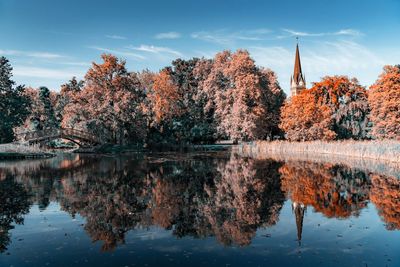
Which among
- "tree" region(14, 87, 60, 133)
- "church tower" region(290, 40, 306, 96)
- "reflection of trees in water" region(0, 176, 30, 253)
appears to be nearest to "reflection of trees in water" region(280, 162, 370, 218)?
"reflection of trees in water" region(0, 176, 30, 253)

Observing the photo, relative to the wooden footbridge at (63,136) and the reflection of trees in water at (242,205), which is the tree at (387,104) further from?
the wooden footbridge at (63,136)

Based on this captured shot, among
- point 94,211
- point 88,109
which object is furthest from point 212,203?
point 88,109

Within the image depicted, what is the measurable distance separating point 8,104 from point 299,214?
52266 mm

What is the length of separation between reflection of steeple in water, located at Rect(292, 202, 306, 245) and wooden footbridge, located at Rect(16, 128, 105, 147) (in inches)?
1732

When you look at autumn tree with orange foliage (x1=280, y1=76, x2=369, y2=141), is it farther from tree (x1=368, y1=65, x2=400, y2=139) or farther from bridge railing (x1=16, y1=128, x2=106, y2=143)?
bridge railing (x1=16, y1=128, x2=106, y2=143)

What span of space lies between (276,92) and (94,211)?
49.4 m

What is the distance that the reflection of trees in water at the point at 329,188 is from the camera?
16.7m

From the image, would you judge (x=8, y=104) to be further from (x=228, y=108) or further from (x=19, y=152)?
(x=228, y=108)

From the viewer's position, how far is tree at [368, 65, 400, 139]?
148ft

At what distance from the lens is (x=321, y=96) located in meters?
61.8

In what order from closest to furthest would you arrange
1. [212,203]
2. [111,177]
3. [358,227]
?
[358,227]
[212,203]
[111,177]

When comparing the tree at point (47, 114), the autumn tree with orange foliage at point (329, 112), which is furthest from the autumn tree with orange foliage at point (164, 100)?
the tree at point (47, 114)

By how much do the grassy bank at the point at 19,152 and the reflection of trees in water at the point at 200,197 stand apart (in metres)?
14.9

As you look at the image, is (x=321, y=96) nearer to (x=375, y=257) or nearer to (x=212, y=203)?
(x=212, y=203)
